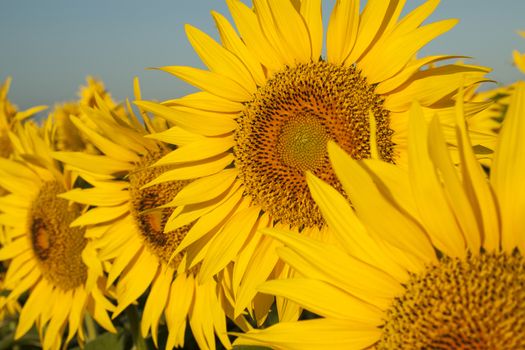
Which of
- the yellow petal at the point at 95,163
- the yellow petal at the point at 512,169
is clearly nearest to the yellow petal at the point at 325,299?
the yellow petal at the point at 512,169

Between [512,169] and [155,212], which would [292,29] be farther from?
[155,212]

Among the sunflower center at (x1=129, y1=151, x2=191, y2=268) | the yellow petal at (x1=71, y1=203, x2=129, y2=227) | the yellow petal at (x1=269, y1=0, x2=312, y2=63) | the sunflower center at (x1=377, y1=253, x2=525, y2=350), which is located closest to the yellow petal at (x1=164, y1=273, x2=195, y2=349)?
the sunflower center at (x1=129, y1=151, x2=191, y2=268)

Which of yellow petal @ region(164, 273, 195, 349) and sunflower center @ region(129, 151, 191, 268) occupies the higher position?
sunflower center @ region(129, 151, 191, 268)

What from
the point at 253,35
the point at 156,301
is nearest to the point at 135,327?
the point at 156,301

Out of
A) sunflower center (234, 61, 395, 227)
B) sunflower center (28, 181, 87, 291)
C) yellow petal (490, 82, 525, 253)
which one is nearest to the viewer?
yellow petal (490, 82, 525, 253)

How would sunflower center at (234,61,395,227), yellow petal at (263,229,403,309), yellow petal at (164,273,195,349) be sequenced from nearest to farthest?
yellow petal at (263,229,403,309) → sunflower center at (234,61,395,227) → yellow petal at (164,273,195,349)

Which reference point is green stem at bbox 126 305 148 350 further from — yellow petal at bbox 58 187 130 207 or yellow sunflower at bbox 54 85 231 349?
yellow petal at bbox 58 187 130 207
